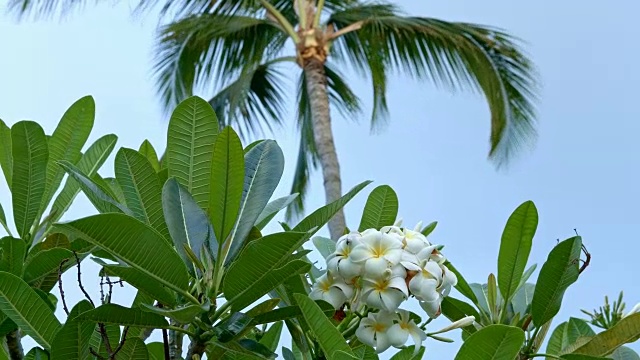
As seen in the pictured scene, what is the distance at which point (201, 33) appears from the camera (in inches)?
311

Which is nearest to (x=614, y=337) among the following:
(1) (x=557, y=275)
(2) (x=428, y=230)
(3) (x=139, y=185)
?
(1) (x=557, y=275)

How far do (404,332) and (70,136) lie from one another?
47 cm

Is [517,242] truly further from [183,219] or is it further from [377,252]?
[183,219]

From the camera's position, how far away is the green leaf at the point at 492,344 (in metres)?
0.75

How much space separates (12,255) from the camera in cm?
91

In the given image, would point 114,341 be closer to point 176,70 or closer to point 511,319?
point 511,319

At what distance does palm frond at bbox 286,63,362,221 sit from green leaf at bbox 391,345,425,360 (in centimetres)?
817

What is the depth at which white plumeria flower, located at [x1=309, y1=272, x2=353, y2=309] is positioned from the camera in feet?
2.89

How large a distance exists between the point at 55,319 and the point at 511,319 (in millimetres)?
573

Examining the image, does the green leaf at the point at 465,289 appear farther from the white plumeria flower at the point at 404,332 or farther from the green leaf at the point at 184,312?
the green leaf at the point at 184,312

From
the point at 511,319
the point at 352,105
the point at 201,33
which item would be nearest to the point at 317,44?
the point at 201,33

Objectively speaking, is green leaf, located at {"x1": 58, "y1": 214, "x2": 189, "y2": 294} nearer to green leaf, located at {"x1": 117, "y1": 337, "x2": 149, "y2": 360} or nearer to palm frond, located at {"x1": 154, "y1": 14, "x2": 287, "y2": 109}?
green leaf, located at {"x1": 117, "y1": 337, "x2": 149, "y2": 360}

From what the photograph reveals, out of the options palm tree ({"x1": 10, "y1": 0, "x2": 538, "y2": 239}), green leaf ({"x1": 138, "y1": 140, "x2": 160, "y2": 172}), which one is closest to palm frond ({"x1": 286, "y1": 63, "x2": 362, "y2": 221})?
palm tree ({"x1": 10, "y1": 0, "x2": 538, "y2": 239})

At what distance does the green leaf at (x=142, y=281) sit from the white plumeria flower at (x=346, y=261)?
0.17 m
